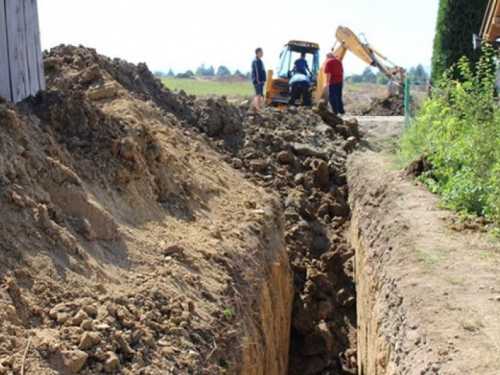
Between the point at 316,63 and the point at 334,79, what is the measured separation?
4155mm

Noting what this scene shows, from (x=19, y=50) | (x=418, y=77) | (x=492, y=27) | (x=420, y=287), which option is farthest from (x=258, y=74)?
(x=418, y=77)

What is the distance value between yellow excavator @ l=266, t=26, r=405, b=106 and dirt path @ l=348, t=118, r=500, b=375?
370 inches

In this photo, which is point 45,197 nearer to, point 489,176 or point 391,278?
point 391,278

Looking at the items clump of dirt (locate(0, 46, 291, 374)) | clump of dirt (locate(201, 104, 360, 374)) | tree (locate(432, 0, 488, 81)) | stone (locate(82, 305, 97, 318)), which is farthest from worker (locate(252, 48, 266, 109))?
stone (locate(82, 305, 97, 318))

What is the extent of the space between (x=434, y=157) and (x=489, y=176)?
55.3 inches

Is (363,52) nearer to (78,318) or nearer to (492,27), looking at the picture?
(492,27)

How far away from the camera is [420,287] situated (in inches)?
245

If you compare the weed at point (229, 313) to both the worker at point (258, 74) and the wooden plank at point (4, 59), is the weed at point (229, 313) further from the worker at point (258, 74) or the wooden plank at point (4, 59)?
the worker at point (258, 74)

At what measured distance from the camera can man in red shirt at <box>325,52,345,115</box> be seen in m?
17.0

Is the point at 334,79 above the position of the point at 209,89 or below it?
above

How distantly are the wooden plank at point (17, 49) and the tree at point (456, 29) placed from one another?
1212 cm

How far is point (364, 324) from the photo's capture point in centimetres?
851

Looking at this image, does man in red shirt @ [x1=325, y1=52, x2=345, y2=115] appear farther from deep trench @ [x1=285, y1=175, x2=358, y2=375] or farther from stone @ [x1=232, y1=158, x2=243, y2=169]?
deep trench @ [x1=285, y1=175, x2=358, y2=375]

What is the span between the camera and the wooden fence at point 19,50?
7.29m
